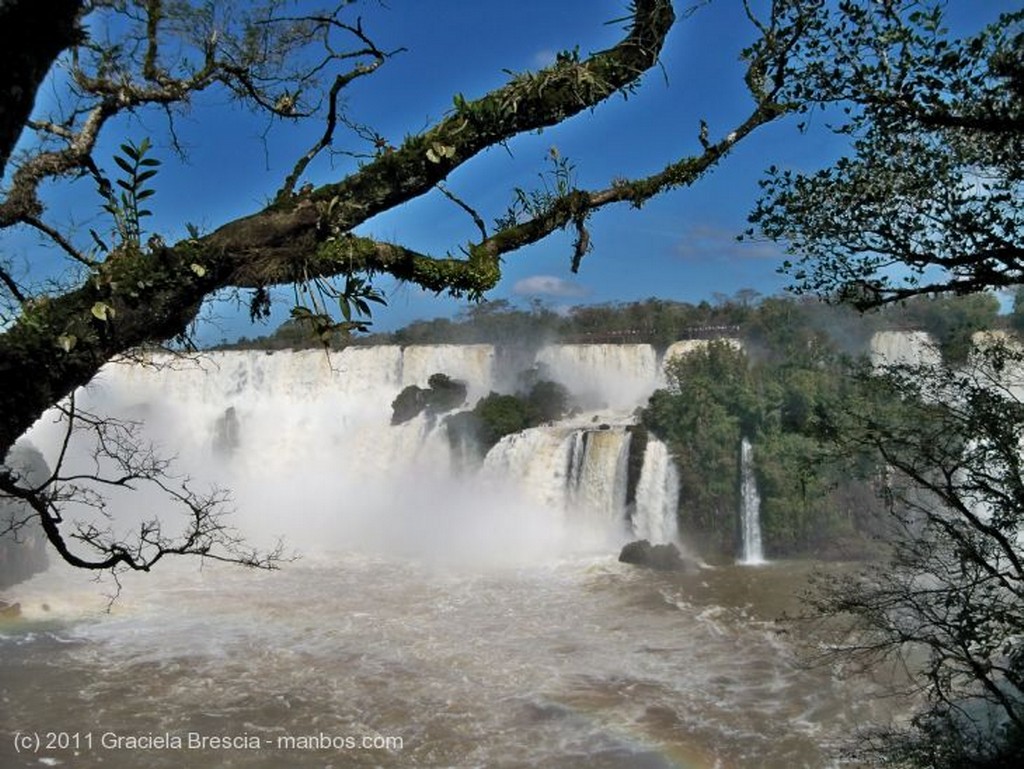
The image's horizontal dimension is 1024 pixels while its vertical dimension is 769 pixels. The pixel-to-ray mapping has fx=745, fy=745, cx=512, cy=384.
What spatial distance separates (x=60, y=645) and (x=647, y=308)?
28.8m

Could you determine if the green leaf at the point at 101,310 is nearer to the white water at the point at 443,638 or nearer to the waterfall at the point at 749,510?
the white water at the point at 443,638

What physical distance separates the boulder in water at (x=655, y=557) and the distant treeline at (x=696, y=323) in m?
9.77

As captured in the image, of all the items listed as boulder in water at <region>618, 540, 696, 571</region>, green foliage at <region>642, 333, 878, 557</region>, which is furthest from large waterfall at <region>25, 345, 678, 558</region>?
boulder in water at <region>618, 540, 696, 571</region>

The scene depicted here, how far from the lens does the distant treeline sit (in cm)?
2588

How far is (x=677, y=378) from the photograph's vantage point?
74.7 ft

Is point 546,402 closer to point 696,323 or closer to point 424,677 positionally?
point 696,323

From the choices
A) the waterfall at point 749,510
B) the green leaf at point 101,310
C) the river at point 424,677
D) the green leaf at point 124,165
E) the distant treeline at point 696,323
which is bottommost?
the river at point 424,677

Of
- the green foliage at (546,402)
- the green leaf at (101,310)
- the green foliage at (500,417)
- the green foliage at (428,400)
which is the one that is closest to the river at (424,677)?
the green foliage at (500,417)

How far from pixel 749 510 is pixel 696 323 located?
48.2 ft

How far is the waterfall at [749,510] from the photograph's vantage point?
19.6m

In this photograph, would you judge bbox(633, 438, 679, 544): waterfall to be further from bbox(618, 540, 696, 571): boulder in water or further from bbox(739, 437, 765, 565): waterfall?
bbox(739, 437, 765, 565): waterfall

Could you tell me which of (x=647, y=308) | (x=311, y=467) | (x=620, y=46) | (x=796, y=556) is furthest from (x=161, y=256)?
(x=647, y=308)

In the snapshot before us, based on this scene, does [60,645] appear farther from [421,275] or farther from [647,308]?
[647,308]

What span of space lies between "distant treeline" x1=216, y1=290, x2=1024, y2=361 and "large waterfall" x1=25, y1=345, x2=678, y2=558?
2196 mm
